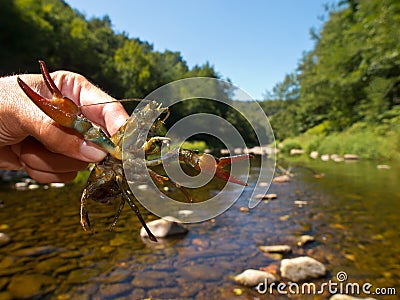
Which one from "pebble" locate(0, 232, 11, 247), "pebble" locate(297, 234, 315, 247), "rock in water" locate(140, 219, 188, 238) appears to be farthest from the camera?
"rock in water" locate(140, 219, 188, 238)

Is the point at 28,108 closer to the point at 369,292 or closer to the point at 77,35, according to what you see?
the point at 369,292

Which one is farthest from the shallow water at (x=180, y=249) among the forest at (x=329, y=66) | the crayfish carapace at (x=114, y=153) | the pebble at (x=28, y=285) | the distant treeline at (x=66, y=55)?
the forest at (x=329, y=66)

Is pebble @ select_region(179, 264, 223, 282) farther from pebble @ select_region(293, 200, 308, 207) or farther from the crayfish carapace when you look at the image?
pebble @ select_region(293, 200, 308, 207)

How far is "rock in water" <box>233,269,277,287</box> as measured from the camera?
4.48 meters

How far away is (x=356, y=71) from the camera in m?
31.8

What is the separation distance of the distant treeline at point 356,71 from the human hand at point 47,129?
92.0ft

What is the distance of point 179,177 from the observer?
6.37ft

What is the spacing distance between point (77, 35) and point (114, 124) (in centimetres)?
3724

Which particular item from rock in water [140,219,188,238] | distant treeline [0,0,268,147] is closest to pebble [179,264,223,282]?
rock in water [140,219,188,238]

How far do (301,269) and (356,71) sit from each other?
108 ft

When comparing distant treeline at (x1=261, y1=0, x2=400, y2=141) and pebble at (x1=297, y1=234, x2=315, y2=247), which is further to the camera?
distant treeline at (x1=261, y1=0, x2=400, y2=141)

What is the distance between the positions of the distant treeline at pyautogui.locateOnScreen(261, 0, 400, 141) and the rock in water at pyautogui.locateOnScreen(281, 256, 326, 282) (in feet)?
81.1

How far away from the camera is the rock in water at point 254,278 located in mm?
4484

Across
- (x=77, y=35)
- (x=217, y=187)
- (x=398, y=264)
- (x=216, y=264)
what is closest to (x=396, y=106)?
(x=217, y=187)
